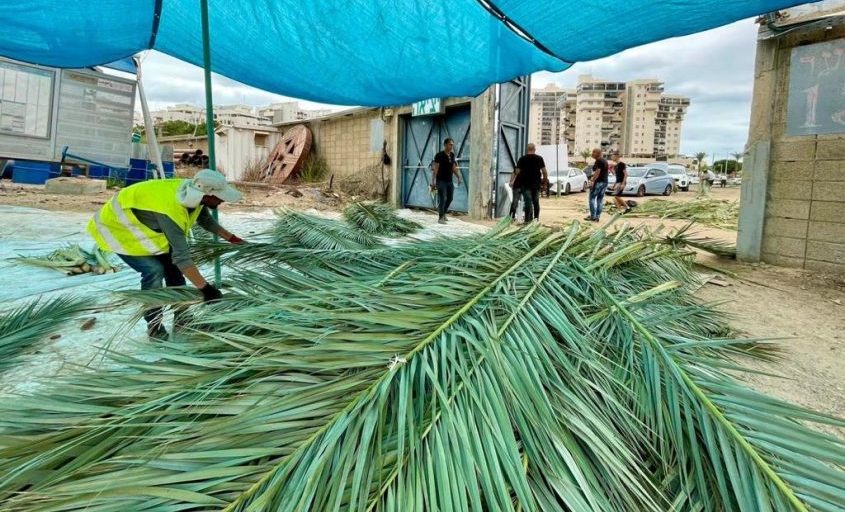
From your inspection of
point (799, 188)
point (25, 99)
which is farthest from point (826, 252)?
point (25, 99)

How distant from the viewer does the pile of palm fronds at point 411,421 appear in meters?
0.89

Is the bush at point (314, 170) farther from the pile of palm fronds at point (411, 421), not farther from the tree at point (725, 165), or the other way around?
the tree at point (725, 165)

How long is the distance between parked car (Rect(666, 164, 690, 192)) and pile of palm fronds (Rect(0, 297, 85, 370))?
918 inches

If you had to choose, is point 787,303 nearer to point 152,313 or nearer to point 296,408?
point 296,408

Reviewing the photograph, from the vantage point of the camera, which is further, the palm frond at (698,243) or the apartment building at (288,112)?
the apartment building at (288,112)

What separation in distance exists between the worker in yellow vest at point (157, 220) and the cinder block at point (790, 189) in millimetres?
4801

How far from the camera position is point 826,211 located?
3992 mm

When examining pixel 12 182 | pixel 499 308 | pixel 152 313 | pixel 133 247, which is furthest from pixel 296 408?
pixel 12 182

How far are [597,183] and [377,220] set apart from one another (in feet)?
17.9

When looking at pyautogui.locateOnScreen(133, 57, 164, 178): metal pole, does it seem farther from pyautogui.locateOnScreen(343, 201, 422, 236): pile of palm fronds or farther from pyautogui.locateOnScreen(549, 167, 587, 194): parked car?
pyautogui.locateOnScreen(549, 167, 587, 194): parked car

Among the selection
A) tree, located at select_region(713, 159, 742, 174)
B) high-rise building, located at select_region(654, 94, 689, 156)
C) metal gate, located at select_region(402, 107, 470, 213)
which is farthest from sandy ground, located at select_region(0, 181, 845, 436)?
high-rise building, located at select_region(654, 94, 689, 156)

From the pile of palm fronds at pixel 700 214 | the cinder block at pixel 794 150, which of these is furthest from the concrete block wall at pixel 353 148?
the cinder block at pixel 794 150

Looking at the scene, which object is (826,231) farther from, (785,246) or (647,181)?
(647,181)

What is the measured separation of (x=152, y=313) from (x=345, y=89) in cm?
260
